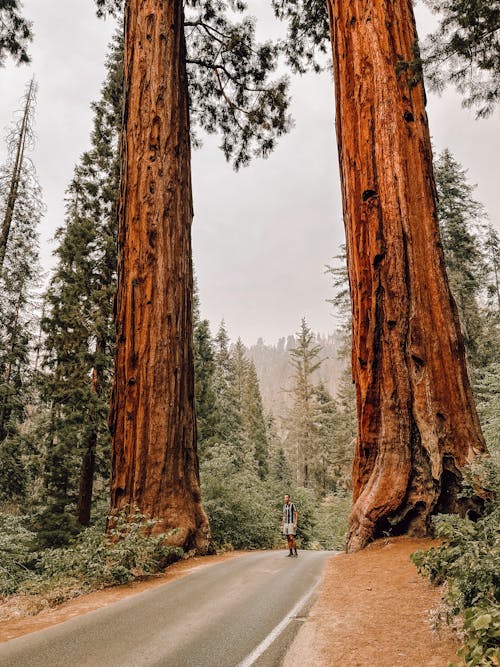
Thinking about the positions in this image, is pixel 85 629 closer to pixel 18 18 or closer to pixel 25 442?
pixel 18 18

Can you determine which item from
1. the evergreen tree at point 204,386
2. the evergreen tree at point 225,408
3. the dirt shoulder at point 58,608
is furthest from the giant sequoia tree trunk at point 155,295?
the evergreen tree at point 225,408

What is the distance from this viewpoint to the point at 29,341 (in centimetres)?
1820

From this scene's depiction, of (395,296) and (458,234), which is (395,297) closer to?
(395,296)

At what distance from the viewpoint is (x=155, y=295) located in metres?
7.96

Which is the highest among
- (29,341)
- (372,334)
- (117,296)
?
(29,341)

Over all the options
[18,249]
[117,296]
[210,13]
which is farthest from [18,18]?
[18,249]

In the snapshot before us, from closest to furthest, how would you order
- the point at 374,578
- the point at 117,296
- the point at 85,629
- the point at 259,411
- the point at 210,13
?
the point at 85,629 < the point at 374,578 < the point at 117,296 < the point at 210,13 < the point at 259,411

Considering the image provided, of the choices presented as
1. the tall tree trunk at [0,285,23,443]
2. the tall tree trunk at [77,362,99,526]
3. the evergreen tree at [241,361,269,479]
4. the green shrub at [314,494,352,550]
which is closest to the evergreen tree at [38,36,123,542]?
the tall tree trunk at [77,362,99,526]

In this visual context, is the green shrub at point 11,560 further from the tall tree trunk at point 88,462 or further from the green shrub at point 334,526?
the green shrub at point 334,526

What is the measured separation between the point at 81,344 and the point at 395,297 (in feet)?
36.9

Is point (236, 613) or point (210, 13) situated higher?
point (210, 13)

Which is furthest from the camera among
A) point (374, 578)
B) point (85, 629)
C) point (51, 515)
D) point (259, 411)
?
point (259, 411)

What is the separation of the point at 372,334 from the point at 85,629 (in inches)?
206

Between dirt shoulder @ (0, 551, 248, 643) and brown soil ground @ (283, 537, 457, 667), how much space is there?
2193 mm
